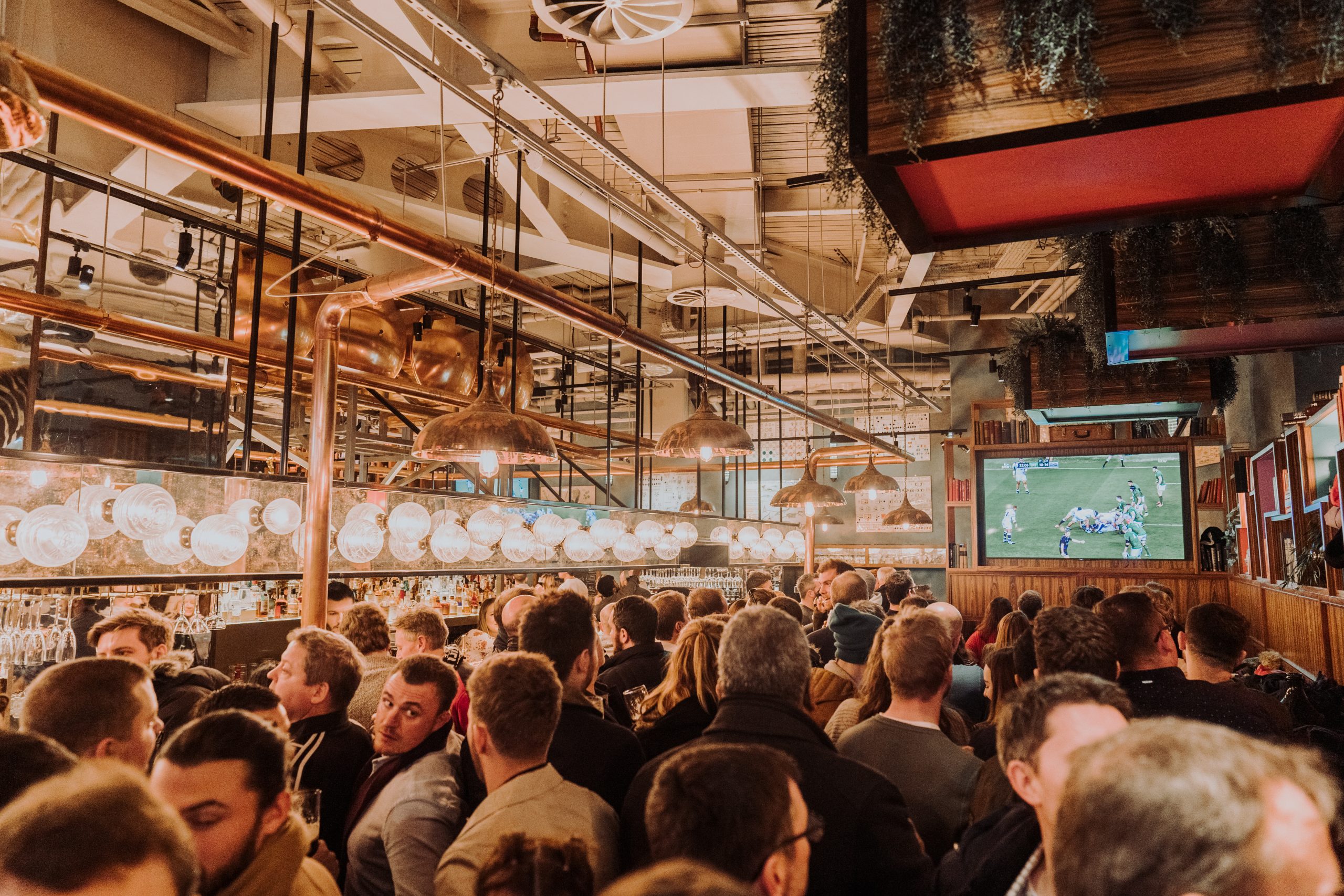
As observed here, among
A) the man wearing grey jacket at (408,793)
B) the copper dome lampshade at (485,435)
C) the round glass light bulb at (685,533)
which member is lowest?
the man wearing grey jacket at (408,793)

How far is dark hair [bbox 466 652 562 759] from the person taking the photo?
2289 mm

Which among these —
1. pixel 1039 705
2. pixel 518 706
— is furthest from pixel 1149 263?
pixel 518 706

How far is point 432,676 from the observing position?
2918 mm

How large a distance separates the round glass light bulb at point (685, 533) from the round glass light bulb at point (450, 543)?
9.42ft

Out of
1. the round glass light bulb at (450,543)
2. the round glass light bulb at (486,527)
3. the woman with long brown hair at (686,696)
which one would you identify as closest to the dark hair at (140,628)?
the round glass light bulb at (450,543)

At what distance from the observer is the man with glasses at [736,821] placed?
1465 mm

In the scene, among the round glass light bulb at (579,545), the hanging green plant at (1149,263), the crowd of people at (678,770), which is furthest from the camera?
the round glass light bulb at (579,545)

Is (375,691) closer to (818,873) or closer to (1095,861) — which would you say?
(818,873)

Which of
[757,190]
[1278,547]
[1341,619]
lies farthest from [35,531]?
[1278,547]

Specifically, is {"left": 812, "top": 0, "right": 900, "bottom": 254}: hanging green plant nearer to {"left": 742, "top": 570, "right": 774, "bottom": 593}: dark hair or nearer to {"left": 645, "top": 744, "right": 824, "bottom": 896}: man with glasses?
{"left": 645, "top": 744, "right": 824, "bottom": 896}: man with glasses

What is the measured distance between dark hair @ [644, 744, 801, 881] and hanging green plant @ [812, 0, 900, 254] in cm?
131

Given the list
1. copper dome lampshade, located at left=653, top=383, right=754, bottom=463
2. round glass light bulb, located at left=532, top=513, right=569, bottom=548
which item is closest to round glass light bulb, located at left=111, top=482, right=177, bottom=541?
copper dome lampshade, located at left=653, top=383, right=754, bottom=463

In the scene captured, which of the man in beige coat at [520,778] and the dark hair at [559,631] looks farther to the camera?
the dark hair at [559,631]

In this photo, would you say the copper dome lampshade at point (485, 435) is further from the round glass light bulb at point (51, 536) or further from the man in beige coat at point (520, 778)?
the round glass light bulb at point (51, 536)
